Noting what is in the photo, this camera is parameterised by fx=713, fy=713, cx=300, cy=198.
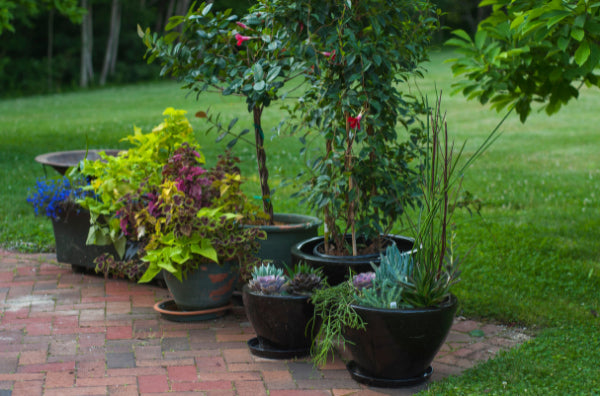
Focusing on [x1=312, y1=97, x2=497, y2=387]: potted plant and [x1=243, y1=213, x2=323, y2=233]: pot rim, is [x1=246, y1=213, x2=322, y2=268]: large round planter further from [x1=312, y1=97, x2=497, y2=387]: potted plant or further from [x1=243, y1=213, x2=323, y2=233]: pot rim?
[x1=312, y1=97, x2=497, y2=387]: potted plant

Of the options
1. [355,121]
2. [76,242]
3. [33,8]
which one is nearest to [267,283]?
[355,121]

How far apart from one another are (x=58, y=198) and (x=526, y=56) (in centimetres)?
358

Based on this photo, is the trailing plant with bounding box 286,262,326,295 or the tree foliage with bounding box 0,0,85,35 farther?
the tree foliage with bounding box 0,0,85,35

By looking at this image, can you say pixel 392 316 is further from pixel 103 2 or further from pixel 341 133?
pixel 103 2

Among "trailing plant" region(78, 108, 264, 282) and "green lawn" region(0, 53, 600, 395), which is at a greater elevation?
"trailing plant" region(78, 108, 264, 282)

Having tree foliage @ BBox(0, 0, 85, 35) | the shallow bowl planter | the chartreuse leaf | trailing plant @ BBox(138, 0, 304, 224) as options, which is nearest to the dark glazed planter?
the shallow bowl planter

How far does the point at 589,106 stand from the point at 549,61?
642 inches

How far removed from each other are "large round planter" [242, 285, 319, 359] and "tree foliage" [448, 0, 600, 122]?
2239 millimetres

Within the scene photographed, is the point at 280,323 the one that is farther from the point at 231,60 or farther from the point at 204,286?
the point at 231,60

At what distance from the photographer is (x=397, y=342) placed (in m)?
3.27

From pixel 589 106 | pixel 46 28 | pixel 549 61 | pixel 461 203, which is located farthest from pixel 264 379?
pixel 46 28

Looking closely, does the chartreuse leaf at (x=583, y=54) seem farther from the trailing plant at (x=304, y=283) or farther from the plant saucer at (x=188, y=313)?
the plant saucer at (x=188, y=313)

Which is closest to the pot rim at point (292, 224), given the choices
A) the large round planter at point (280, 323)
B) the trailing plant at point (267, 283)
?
the trailing plant at point (267, 283)

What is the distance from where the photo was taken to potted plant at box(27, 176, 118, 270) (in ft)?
16.7
